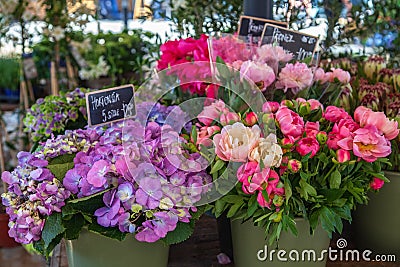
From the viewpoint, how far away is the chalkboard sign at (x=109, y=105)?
1118mm

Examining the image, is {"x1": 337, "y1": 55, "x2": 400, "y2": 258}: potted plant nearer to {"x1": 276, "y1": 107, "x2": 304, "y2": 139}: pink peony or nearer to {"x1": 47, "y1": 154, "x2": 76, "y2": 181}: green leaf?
{"x1": 276, "y1": 107, "x2": 304, "y2": 139}: pink peony

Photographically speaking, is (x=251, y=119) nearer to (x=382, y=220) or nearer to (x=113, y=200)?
(x=113, y=200)

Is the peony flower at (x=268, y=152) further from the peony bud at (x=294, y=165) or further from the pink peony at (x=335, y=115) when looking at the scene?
the pink peony at (x=335, y=115)

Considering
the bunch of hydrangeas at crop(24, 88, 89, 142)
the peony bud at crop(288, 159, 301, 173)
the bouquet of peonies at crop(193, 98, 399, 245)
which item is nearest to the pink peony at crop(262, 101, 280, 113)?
the bouquet of peonies at crop(193, 98, 399, 245)

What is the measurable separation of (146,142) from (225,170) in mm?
160

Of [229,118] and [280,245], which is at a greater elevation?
[229,118]

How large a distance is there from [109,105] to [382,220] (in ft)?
2.17

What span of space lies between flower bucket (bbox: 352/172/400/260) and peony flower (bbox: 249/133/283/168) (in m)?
0.32

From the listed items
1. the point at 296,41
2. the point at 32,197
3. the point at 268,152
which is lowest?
the point at 32,197

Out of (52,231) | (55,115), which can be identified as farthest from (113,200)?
(55,115)

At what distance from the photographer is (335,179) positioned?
86 centimetres

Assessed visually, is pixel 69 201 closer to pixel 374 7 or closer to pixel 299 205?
pixel 299 205

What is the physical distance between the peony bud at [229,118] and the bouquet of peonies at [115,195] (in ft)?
0.25

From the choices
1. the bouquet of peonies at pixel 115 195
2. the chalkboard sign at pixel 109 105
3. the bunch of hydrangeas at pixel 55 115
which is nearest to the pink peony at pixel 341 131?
the bouquet of peonies at pixel 115 195
